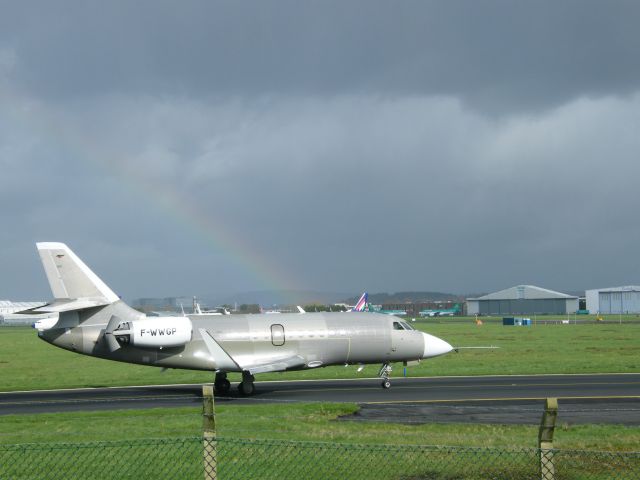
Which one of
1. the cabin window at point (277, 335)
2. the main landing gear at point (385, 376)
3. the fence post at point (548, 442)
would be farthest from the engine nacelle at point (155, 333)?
the fence post at point (548, 442)

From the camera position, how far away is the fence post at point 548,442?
1011 cm

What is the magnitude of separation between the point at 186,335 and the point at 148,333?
1.52 m

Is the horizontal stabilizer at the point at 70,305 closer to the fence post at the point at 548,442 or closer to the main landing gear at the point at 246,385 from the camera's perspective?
the main landing gear at the point at 246,385

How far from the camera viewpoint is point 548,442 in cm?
1036

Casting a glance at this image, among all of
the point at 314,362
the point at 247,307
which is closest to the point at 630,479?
the point at 314,362

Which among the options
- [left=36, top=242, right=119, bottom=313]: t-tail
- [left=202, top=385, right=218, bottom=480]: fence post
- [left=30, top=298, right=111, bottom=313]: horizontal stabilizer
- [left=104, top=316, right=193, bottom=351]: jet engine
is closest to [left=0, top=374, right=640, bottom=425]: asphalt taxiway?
[left=104, top=316, right=193, bottom=351]: jet engine

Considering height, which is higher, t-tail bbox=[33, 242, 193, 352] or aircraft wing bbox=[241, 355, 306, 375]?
t-tail bbox=[33, 242, 193, 352]

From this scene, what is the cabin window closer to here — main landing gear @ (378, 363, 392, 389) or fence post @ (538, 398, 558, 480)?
main landing gear @ (378, 363, 392, 389)

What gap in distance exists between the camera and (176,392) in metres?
32.8

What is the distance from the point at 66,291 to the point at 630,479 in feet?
79.1

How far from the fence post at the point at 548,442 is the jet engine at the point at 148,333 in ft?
73.6

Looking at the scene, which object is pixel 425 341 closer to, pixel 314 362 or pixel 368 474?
pixel 314 362

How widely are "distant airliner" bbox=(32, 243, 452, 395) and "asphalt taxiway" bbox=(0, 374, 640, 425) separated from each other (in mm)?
1317

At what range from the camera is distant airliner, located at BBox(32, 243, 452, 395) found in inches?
1220
